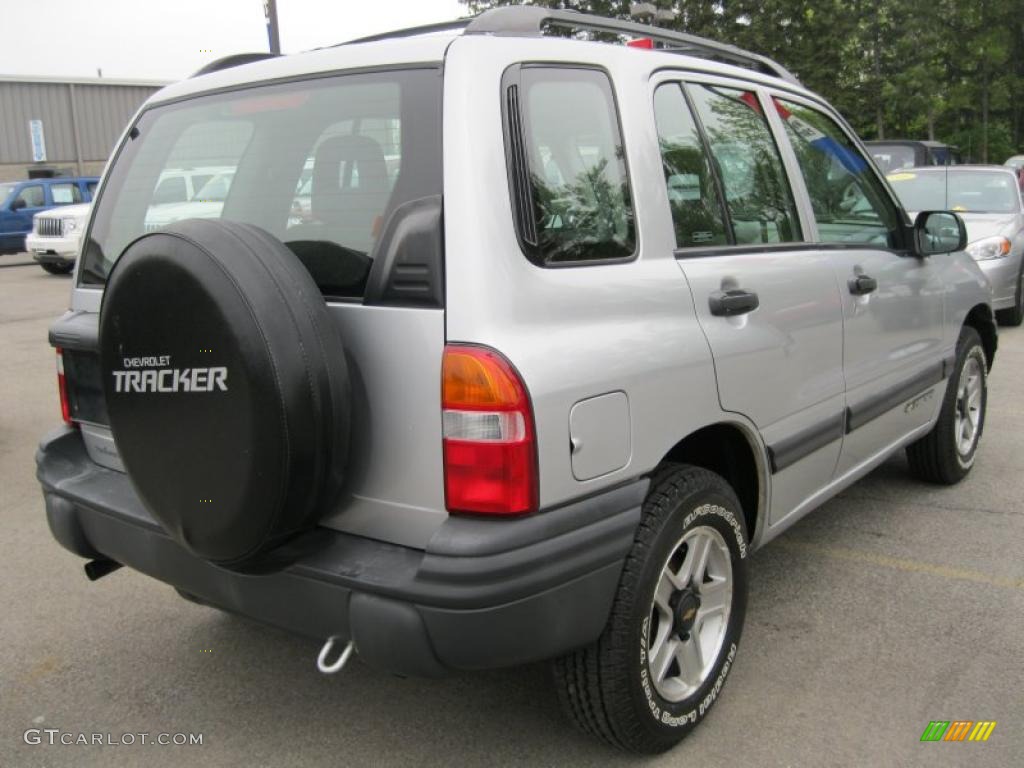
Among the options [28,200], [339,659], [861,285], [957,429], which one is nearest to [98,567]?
[339,659]

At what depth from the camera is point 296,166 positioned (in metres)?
2.66

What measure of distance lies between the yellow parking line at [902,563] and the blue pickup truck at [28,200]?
1909cm

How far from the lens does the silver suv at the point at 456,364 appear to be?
85.8 inches

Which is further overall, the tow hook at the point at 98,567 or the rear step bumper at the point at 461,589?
the tow hook at the point at 98,567

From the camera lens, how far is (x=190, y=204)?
297cm

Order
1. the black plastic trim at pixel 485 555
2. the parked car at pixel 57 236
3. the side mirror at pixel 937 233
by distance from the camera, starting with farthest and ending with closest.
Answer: the parked car at pixel 57 236
the side mirror at pixel 937 233
the black plastic trim at pixel 485 555

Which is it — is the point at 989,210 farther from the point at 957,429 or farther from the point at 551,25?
the point at 551,25

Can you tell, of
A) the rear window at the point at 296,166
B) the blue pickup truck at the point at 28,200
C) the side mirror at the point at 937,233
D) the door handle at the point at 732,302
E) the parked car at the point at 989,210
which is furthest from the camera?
the blue pickup truck at the point at 28,200

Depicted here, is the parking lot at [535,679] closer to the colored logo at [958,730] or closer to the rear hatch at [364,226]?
the colored logo at [958,730]

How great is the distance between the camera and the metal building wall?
30.0 meters

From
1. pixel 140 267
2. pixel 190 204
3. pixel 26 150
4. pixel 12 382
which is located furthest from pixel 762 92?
pixel 26 150

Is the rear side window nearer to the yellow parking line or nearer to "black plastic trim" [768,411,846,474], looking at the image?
"black plastic trim" [768,411,846,474]

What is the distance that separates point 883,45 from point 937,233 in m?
22.3

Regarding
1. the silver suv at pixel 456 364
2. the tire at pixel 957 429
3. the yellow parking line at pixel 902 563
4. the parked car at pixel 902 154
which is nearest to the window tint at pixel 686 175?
the silver suv at pixel 456 364
